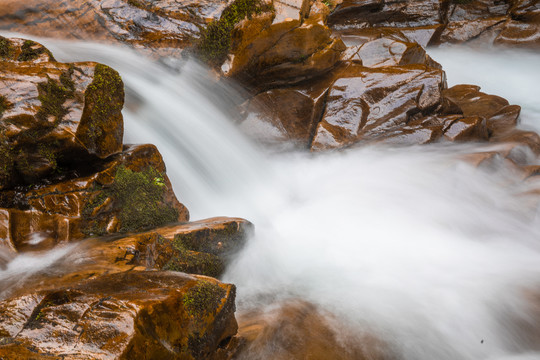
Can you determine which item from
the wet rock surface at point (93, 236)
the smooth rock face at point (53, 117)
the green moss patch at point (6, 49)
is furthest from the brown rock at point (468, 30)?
the green moss patch at point (6, 49)

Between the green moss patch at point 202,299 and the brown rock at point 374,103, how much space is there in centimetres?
477

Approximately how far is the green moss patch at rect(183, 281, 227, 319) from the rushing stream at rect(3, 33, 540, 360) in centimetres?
63

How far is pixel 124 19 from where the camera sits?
6957 mm

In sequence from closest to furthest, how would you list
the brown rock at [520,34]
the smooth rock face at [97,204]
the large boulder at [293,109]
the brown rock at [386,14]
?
the smooth rock face at [97,204]
the large boulder at [293,109]
the brown rock at [520,34]
the brown rock at [386,14]

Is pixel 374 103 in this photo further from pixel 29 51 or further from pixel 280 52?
pixel 29 51

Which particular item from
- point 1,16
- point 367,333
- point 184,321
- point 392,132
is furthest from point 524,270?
point 1,16

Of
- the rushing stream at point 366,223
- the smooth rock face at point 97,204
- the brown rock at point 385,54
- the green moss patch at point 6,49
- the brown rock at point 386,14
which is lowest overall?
the rushing stream at point 366,223

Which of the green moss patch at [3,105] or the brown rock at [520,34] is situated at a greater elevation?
the brown rock at [520,34]

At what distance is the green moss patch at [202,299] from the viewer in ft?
7.04

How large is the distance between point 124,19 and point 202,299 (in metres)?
6.74

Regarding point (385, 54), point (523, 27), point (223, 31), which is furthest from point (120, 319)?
point (523, 27)

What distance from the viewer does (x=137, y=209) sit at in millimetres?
3656

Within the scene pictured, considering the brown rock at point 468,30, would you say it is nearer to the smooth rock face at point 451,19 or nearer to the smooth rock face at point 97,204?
the smooth rock face at point 451,19

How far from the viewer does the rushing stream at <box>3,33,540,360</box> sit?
3238mm
